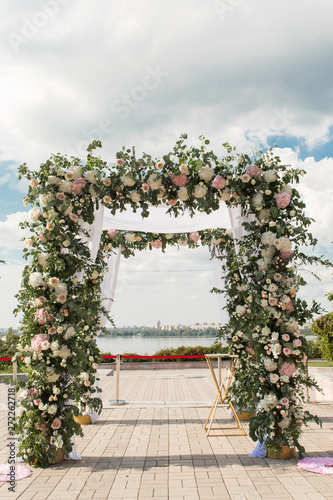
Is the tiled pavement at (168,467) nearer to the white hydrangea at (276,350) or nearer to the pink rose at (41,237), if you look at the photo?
the white hydrangea at (276,350)

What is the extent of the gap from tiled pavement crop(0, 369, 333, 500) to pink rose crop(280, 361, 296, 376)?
88 cm

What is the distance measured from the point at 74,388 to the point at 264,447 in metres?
2.09

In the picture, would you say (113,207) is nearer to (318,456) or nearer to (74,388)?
(74,388)

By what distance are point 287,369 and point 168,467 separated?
5.08 feet

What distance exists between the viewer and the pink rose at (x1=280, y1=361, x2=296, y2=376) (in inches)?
168

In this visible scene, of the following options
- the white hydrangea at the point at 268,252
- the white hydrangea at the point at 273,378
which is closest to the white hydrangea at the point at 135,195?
the white hydrangea at the point at 268,252

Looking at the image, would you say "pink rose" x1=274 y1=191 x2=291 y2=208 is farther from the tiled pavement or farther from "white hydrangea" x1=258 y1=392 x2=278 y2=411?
the tiled pavement

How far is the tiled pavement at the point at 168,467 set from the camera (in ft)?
11.2

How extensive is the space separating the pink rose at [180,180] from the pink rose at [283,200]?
1.03 meters

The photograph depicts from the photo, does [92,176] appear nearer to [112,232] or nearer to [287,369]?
[112,232]

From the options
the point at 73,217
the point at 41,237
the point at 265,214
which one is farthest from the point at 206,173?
A: the point at 41,237

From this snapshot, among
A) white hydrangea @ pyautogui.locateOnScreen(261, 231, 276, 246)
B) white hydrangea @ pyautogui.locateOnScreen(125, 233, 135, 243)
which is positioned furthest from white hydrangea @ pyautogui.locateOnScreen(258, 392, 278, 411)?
white hydrangea @ pyautogui.locateOnScreen(125, 233, 135, 243)

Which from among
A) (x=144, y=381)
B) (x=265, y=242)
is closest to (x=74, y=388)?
(x=265, y=242)

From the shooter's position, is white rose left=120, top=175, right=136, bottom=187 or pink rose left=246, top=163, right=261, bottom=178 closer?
white rose left=120, top=175, right=136, bottom=187
